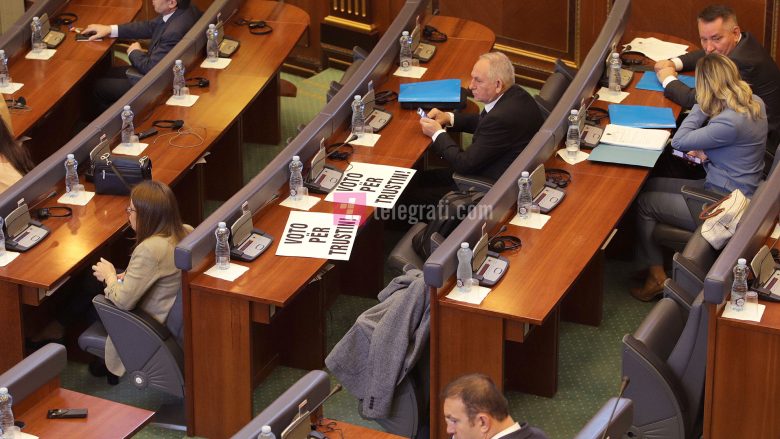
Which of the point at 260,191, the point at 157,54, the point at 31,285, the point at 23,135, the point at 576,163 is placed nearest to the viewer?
the point at 31,285

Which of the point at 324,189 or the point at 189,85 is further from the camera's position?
the point at 189,85

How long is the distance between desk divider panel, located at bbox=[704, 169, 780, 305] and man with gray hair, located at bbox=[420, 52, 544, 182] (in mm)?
1128

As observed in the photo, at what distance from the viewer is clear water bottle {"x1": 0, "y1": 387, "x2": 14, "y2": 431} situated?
178 inches

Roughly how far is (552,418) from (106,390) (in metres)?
1.85

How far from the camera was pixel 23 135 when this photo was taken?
696 cm

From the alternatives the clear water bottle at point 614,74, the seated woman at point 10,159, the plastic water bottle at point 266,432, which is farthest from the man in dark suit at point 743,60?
the plastic water bottle at point 266,432

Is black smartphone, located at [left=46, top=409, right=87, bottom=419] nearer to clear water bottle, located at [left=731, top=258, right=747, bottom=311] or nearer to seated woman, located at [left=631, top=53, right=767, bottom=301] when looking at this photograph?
clear water bottle, located at [left=731, top=258, right=747, bottom=311]

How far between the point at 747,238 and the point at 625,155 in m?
1.12

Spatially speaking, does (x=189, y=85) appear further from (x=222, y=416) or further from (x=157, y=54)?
(x=222, y=416)

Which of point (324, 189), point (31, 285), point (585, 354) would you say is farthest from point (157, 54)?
point (585, 354)

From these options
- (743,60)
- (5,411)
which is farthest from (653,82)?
(5,411)

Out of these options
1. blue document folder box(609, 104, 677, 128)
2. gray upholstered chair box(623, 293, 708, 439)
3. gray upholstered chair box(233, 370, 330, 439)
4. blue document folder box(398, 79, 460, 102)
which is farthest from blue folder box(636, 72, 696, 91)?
gray upholstered chair box(233, 370, 330, 439)

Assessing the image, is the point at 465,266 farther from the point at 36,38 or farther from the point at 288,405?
the point at 36,38

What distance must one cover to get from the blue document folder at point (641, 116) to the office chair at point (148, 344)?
2.32 metres
